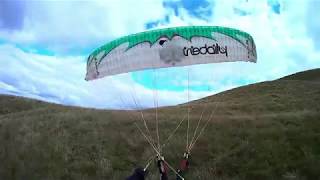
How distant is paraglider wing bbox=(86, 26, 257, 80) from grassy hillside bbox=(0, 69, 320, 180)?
6761 mm

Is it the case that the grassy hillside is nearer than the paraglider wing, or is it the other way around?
the paraglider wing

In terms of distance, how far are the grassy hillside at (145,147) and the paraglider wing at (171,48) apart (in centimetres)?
676

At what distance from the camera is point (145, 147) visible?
25078 mm

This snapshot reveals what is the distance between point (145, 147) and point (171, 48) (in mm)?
10799

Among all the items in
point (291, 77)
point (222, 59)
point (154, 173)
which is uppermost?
point (291, 77)

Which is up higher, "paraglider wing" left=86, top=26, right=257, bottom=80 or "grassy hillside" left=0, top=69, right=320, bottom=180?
"paraglider wing" left=86, top=26, right=257, bottom=80

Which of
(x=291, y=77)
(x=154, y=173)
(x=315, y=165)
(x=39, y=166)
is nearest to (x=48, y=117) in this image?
(x=39, y=166)

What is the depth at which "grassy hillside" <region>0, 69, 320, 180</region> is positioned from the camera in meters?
21.9

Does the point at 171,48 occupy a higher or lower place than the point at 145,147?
higher

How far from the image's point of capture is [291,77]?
71.8 meters

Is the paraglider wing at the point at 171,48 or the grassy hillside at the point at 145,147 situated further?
the grassy hillside at the point at 145,147

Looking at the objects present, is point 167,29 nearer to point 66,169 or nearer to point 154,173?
point 154,173

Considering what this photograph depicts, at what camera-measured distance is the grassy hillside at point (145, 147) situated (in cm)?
2194

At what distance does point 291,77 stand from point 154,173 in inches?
2135
